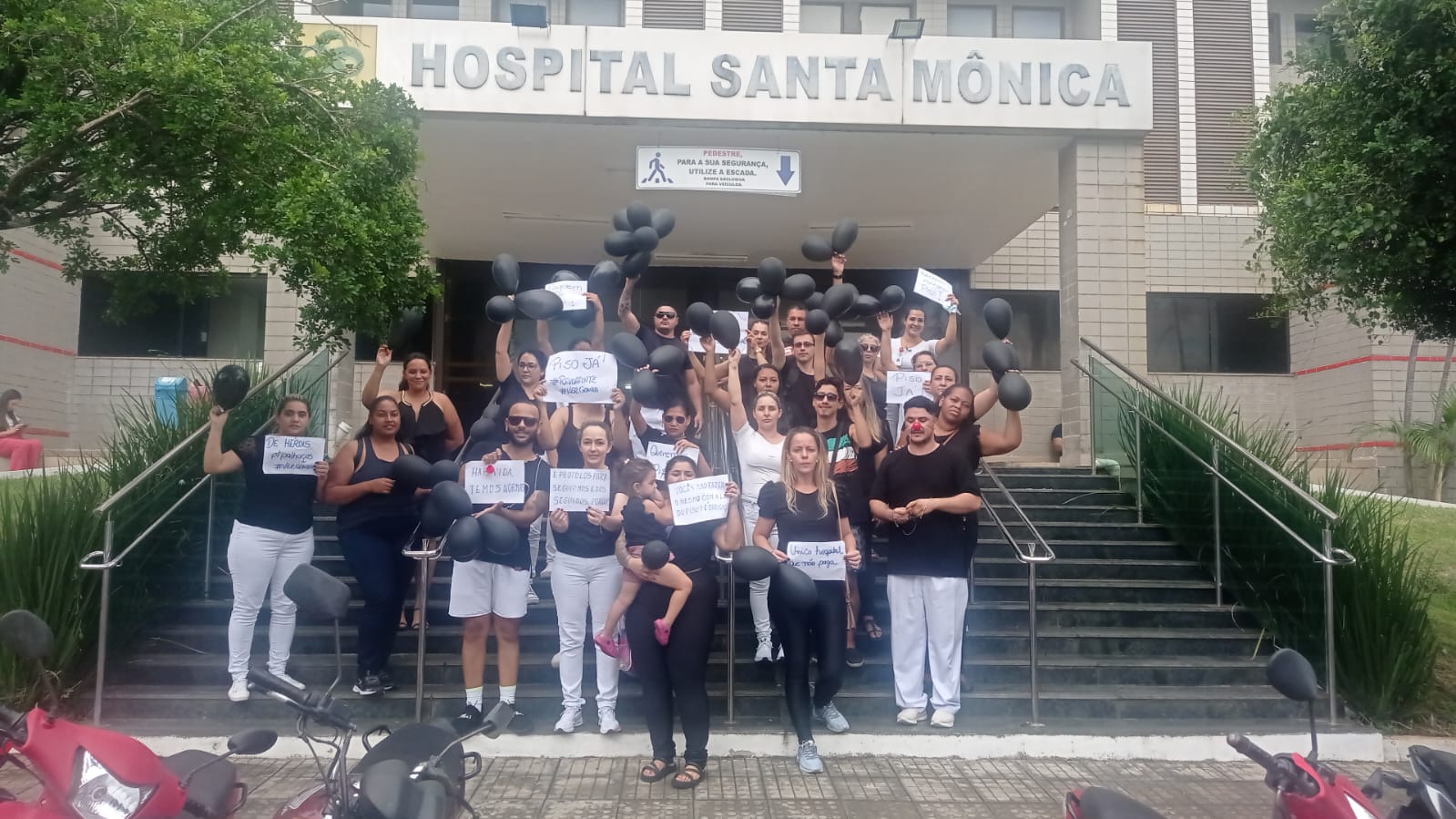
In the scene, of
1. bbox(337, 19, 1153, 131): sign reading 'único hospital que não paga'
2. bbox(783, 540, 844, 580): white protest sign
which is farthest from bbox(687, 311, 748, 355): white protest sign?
bbox(783, 540, 844, 580): white protest sign

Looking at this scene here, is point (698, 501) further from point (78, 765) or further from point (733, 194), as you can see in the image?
point (733, 194)

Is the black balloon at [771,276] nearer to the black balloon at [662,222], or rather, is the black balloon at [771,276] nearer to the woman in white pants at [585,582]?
the black balloon at [662,222]

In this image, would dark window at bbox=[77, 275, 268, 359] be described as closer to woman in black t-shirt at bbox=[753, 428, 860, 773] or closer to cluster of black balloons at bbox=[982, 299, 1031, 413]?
woman in black t-shirt at bbox=[753, 428, 860, 773]

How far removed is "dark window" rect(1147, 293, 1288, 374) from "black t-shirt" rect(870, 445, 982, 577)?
10.7 meters

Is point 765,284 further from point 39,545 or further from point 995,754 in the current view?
point 39,545

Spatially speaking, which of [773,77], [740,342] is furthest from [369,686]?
[773,77]

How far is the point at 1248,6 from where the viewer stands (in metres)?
15.5

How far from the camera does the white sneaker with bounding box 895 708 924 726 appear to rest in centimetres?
616

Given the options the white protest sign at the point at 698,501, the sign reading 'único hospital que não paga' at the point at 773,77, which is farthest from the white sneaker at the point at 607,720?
the sign reading 'único hospital que não paga' at the point at 773,77

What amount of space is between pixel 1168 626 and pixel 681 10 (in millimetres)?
10319

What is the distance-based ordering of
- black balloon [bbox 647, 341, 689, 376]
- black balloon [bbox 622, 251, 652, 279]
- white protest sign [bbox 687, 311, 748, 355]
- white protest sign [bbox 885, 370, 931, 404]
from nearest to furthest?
black balloon [bbox 647, 341, 689, 376], black balloon [bbox 622, 251, 652, 279], white protest sign [bbox 885, 370, 931, 404], white protest sign [bbox 687, 311, 748, 355]

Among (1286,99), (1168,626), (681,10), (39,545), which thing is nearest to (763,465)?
(1168,626)

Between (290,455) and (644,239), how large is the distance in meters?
2.73

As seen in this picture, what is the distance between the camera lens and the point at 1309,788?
9.22 ft
